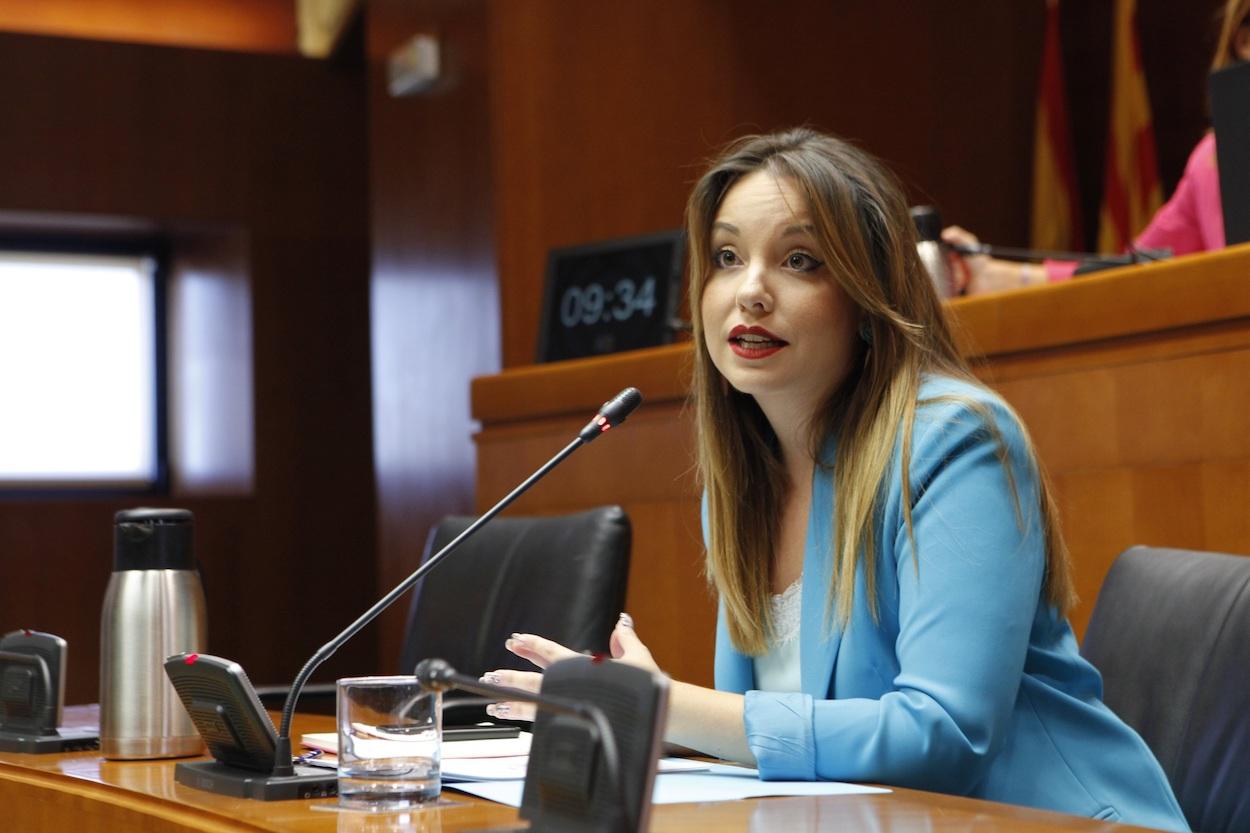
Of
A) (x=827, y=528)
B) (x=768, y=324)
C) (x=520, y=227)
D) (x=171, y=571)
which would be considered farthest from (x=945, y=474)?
(x=520, y=227)

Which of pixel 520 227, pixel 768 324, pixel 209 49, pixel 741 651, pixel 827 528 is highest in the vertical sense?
pixel 209 49

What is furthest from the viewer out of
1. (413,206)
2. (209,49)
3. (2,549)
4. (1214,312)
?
(209,49)

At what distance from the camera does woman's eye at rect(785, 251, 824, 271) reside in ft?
5.75

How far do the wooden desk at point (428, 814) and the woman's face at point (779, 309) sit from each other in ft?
1.74

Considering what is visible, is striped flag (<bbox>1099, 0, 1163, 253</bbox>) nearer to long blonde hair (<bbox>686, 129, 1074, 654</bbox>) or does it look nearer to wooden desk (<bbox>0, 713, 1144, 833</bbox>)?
long blonde hair (<bbox>686, 129, 1074, 654</bbox>)

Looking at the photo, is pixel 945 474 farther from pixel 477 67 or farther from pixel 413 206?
pixel 413 206

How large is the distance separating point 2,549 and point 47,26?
189 centimetres

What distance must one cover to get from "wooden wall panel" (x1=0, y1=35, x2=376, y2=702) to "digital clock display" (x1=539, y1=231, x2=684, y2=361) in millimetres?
2172

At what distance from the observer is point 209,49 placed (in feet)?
19.0

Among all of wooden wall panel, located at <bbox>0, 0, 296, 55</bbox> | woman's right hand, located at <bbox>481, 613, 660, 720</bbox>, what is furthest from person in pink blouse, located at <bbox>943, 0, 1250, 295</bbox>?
wooden wall panel, located at <bbox>0, 0, 296, 55</bbox>

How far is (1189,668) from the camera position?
1698mm

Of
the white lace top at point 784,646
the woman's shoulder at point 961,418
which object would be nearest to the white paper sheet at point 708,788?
the white lace top at point 784,646

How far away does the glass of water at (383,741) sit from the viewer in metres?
1.32

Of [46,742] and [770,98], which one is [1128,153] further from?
[46,742]
